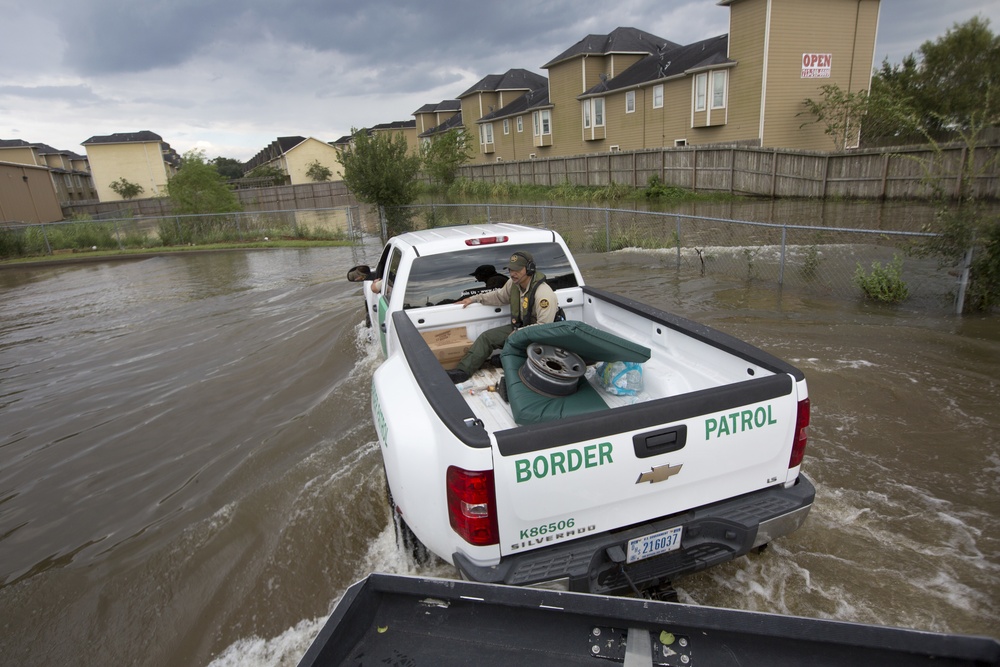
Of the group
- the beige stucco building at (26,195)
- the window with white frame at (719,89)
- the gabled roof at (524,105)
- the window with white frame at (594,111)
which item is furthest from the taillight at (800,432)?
the beige stucco building at (26,195)

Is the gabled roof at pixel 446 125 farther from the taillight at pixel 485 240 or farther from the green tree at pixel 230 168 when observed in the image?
the green tree at pixel 230 168

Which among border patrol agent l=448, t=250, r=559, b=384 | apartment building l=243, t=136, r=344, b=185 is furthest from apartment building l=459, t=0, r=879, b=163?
apartment building l=243, t=136, r=344, b=185

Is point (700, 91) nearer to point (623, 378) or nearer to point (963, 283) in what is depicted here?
point (963, 283)

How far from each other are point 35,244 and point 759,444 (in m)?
28.6

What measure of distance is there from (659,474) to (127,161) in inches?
2792

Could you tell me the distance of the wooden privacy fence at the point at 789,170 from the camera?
59.0 feet

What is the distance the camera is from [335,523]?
416 centimetres

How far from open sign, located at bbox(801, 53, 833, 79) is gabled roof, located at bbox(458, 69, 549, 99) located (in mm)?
26659

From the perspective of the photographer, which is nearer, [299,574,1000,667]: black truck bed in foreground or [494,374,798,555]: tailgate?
[299,574,1000,667]: black truck bed in foreground

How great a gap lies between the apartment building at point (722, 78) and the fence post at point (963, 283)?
70.3 ft

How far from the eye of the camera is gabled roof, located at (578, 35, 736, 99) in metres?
27.9

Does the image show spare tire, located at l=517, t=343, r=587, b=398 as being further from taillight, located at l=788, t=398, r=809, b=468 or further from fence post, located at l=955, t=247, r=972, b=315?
fence post, located at l=955, t=247, r=972, b=315

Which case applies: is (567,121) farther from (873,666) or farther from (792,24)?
(873,666)

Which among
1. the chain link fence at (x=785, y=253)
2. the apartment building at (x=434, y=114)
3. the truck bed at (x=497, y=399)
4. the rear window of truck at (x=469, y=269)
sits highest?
the apartment building at (x=434, y=114)
